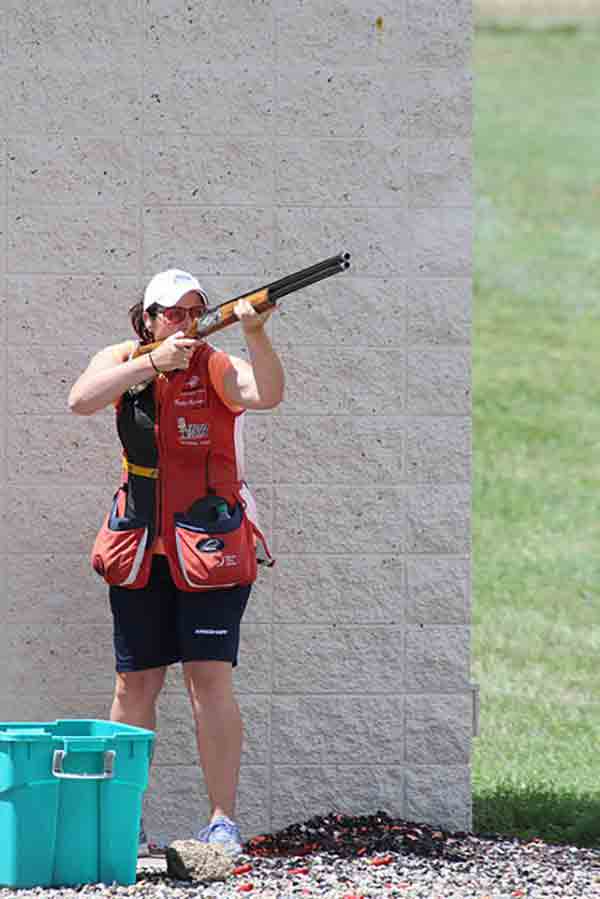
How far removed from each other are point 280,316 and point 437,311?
1.71ft

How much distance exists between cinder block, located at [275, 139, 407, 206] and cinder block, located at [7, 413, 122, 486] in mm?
994

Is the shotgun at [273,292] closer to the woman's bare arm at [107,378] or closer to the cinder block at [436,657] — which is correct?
the woman's bare arm at [107,378]

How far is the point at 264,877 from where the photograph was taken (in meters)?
5.03

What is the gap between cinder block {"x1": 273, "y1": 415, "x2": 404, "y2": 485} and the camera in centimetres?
586

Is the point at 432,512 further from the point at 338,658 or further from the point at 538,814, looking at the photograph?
the point at 538,814

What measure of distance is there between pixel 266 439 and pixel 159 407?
633mm

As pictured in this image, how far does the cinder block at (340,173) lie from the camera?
584 centimetres

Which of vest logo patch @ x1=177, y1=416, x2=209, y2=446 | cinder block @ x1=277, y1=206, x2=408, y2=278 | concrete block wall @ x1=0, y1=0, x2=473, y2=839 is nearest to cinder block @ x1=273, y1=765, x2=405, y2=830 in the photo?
concrete block wall @ x1=0, y1=0, x2=473, y2=839

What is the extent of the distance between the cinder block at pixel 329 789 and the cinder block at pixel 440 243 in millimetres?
1663

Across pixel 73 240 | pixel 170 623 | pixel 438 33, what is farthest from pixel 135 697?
pixel 438 33

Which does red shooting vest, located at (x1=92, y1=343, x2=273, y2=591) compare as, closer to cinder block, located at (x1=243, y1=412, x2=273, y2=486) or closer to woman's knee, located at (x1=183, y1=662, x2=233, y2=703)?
woman's knee, located at (x1=183, y1=662, x2=233, y2=703)

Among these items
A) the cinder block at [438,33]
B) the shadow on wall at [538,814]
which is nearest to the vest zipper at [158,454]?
the cinder block at [438,33]

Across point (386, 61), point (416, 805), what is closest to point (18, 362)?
point (386, 61)

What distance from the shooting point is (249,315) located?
5.02 metres
